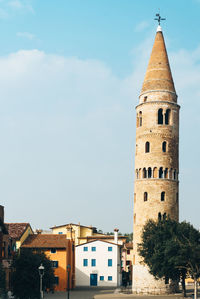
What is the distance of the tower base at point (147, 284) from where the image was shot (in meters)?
62.8

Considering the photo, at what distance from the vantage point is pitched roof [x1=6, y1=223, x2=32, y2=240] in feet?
238

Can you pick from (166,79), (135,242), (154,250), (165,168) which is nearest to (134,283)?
(135,242)

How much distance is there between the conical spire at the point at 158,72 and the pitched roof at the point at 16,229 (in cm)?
2749

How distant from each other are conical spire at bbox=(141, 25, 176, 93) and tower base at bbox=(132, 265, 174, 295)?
24634 millimetres

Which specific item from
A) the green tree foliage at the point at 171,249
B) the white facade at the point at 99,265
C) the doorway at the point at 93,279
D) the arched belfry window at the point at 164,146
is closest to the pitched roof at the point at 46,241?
the white facade at the point at 99,265

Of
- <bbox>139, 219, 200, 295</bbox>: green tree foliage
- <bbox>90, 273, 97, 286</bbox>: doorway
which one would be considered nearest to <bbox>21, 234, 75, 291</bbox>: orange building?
<bbox>90, 273, 97, 286</bbox>: doorway

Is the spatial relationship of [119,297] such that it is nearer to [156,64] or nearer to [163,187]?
[163,187]

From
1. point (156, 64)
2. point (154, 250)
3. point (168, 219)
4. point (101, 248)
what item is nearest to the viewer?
point (154, 250)

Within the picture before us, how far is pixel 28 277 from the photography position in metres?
47.3

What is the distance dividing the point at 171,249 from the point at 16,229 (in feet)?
99.5

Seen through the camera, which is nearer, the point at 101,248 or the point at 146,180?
the point at 146,180

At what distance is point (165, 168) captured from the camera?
6562 centimetres

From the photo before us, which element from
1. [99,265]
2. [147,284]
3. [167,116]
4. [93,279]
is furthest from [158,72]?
[93,279]

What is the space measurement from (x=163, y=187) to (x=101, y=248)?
851 inches
